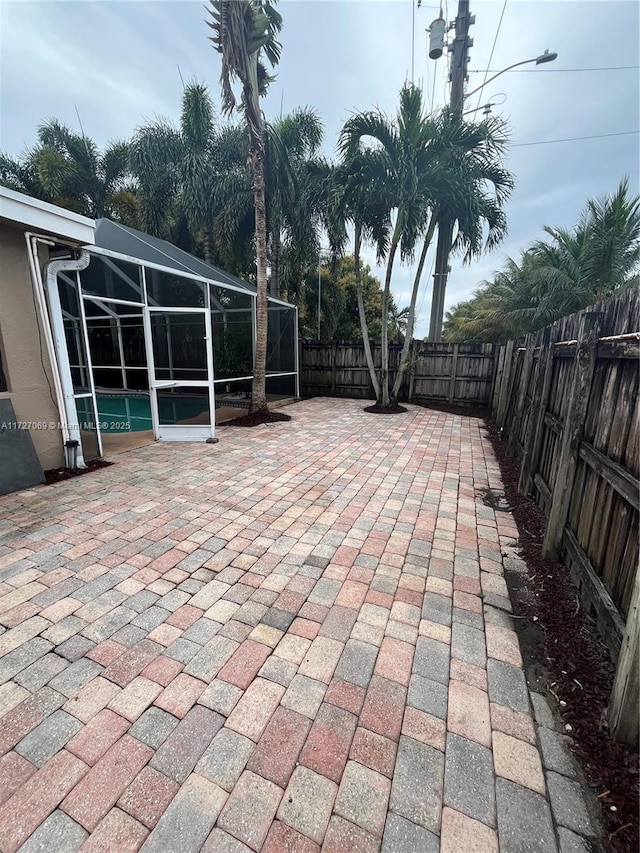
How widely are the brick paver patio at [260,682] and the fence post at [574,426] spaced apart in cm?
45

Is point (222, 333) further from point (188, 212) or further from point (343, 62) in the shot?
point (343, 62)

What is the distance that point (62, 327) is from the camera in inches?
155

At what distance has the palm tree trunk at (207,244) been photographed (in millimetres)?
11480

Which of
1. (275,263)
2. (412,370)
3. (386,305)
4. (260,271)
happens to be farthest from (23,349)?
(275,263)

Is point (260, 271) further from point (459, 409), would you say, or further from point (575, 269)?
point (575, 269)

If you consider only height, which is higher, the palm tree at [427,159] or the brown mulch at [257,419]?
the palm tree at [427,159]

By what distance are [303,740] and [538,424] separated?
3202mm

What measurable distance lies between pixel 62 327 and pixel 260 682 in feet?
13.6

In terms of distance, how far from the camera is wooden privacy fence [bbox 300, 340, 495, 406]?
9094 mm

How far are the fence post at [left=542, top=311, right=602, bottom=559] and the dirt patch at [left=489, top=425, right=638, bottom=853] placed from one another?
0.26m

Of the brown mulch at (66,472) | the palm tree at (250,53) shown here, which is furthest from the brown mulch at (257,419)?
the palm tree at (250,53)

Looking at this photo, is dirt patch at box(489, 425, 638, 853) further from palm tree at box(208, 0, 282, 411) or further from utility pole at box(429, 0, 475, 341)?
utility pole at box(429, 0, 475, 341)

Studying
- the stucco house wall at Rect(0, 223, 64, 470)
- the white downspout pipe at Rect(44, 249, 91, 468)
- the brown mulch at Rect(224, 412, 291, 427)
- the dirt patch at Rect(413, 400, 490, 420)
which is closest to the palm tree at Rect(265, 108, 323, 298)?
the brown mulch at Rect(224, 412, 291, 427)

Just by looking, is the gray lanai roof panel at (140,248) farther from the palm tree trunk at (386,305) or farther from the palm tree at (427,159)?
the palm tree at (427,159)
